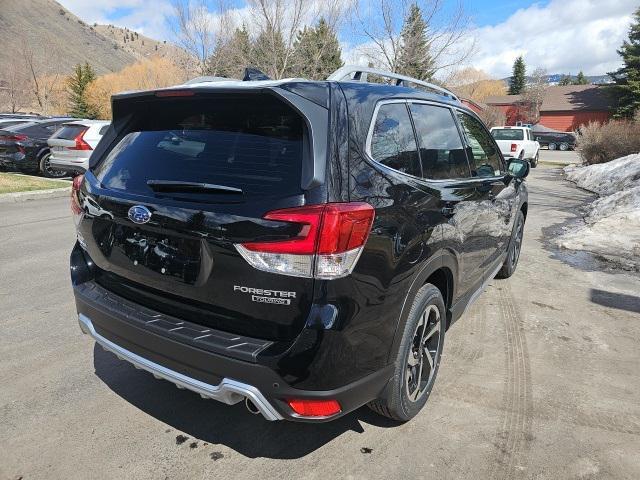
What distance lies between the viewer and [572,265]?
648 cm

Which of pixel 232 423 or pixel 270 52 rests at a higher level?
pixel 270 52

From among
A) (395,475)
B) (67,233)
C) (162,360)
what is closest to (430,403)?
(395,475)

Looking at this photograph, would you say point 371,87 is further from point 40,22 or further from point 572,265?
point 40,22

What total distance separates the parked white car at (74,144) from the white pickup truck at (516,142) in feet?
53.3

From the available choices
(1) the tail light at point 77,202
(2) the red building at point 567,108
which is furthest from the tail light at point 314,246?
(2) the red building at point 567,108

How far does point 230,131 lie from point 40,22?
155423 millimetres

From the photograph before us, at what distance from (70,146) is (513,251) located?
11.0 meters

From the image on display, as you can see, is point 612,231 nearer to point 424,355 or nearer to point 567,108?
point 424,355

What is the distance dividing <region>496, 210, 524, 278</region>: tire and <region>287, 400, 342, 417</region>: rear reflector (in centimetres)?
370

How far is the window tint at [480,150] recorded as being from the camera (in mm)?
3861

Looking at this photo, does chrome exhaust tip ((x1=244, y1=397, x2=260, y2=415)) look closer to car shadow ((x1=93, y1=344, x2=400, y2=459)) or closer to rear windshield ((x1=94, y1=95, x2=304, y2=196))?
car shadow ((x1=93, y1=344, x2=400, y2=459))

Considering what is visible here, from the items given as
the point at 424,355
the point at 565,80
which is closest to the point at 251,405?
the point at 424,355

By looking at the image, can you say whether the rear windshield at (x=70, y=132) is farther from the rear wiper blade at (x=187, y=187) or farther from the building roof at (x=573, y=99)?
the building roof at (x=573, y=99)

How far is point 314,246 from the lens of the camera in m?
2.07
